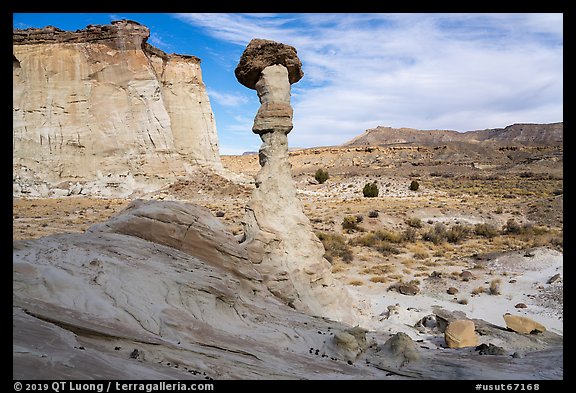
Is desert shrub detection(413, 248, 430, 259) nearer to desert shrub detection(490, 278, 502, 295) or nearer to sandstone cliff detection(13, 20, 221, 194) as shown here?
desert shrub detection(490, 278, 502, 295)

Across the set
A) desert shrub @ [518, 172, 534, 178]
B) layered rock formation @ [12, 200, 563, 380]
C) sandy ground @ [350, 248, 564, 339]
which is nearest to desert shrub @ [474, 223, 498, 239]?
sandy ground @ [350, 248, 564, 339]

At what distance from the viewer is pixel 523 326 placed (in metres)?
8.68

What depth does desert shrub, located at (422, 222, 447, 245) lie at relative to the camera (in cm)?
1894

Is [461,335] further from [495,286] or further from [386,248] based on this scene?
[386,248]

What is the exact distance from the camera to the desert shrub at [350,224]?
20.3 m

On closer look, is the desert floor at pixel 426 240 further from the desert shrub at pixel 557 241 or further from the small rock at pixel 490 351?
the small rock at pixel 490 351

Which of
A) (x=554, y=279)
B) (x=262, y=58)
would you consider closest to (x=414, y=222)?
(x=554, y=279)

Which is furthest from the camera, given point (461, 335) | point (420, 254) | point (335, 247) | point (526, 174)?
point (526, 174)

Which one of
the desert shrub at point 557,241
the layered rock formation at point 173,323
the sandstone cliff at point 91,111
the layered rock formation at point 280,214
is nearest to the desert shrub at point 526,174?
the desert shrub at point 557,241

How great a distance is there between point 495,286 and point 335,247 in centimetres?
638

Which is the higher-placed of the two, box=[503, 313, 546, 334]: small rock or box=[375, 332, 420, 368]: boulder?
box=[375, 332, 420, 368]: boulder

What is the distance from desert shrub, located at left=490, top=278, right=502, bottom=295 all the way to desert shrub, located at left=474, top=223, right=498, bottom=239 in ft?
25.2

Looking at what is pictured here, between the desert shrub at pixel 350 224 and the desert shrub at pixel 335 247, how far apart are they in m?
1.54

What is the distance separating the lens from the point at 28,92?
29.1m
